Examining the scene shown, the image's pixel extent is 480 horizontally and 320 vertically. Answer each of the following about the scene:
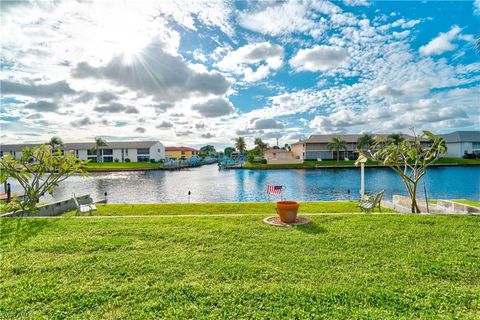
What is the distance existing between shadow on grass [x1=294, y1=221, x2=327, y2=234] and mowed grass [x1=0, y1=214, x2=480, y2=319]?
10cm

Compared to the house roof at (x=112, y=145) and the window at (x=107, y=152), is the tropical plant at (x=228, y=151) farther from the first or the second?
the window at (x=107, y=152)

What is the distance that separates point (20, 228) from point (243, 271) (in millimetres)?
6837

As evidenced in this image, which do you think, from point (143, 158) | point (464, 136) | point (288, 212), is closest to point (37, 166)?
point (288, 212)

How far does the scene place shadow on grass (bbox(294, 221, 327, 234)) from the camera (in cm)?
664

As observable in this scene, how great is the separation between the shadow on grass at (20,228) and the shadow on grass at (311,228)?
6.97 m

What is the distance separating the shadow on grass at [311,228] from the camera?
6641 mm

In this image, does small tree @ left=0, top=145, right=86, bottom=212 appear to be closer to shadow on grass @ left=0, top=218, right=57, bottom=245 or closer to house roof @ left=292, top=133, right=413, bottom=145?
shadow on grass @ left=0, top=218, right=57, bottom=245

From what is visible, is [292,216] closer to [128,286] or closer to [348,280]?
[348,280]

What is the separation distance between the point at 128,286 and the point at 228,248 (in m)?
2.12

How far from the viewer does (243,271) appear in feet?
14.6

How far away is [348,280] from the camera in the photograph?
162 inches

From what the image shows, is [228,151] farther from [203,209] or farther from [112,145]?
[203,209]

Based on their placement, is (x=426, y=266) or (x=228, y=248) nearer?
(x=426, y=266)

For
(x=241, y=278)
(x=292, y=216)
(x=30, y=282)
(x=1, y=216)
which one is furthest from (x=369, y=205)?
(x=1, y=216)
